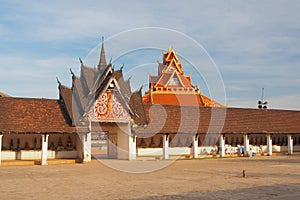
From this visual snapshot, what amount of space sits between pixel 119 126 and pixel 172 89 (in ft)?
69.7

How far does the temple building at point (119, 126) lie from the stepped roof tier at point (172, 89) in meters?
12.4

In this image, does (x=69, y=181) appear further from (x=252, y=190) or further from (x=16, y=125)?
(x=16, y=125)

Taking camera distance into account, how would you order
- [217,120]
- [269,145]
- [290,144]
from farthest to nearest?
[290,144] < [269,145] < [217,120]

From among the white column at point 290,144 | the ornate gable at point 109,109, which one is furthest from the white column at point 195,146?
the white column at point 290,144

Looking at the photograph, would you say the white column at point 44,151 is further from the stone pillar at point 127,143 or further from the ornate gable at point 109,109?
the stone pillar at point 127,143

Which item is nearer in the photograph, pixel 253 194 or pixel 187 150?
pixel 253 194

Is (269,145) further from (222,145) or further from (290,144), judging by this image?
(222,145)

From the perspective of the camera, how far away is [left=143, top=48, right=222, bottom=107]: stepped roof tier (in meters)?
46.8

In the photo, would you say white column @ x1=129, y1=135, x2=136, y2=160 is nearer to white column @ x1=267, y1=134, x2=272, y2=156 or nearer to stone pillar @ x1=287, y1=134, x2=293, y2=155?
white column @ x1=267, y1=134, x2=272, y2=156

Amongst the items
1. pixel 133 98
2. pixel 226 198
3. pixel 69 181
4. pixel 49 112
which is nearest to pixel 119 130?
pixel 133 98

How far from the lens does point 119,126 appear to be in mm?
28188

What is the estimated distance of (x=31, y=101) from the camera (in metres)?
26.8

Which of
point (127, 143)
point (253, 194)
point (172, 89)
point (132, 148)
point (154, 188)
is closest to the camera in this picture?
point (253, 194)

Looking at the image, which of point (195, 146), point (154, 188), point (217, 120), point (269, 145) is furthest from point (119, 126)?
point (154, 188)
